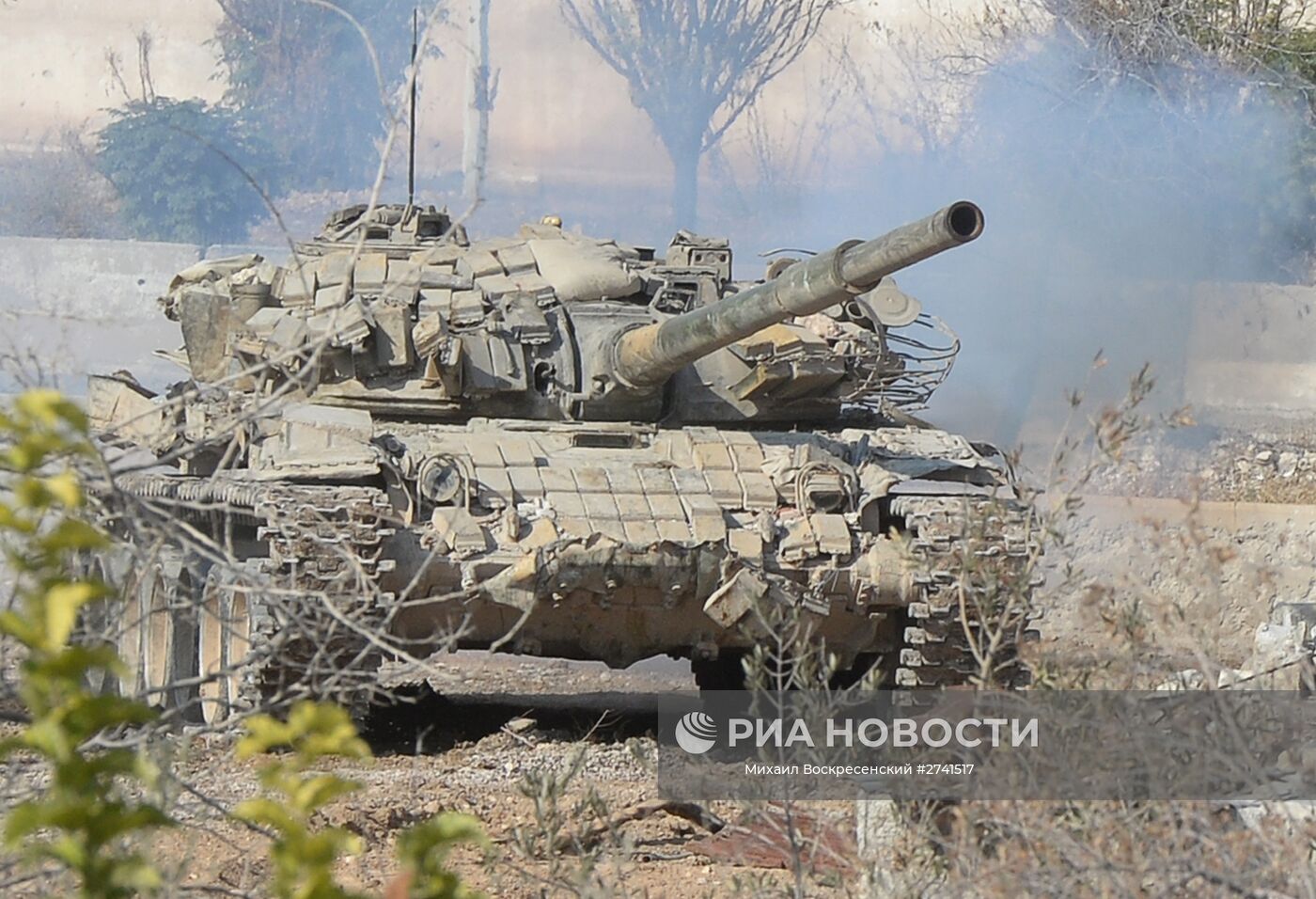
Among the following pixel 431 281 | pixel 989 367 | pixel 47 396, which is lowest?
pixel 989 367

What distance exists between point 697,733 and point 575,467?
1845 mm

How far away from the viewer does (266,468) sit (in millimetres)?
10250

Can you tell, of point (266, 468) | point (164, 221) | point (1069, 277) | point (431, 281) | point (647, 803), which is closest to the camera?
point (647, 803)

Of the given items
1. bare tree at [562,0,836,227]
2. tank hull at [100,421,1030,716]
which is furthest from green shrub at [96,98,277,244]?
tank hull at [100,421,1030,716]

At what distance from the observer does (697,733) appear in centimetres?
1162

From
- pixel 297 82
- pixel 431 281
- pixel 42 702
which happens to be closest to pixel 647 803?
pixel 431 281

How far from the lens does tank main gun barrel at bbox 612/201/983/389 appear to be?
782cm

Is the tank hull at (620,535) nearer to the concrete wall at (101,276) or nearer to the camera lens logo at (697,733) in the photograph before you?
the camera lens logo at (697,733)

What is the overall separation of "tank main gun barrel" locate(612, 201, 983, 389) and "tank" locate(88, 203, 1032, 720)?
2 cm

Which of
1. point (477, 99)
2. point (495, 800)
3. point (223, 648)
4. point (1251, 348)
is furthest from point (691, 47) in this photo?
point (495, 800)

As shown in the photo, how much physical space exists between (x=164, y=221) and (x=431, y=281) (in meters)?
17.5

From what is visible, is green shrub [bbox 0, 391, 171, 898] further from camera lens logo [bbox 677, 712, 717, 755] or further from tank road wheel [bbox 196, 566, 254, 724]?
camera lens logo [bbox 677, 712, 717, 755]

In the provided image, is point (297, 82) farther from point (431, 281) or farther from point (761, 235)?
point (431, 281)

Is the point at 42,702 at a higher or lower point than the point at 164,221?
higher
